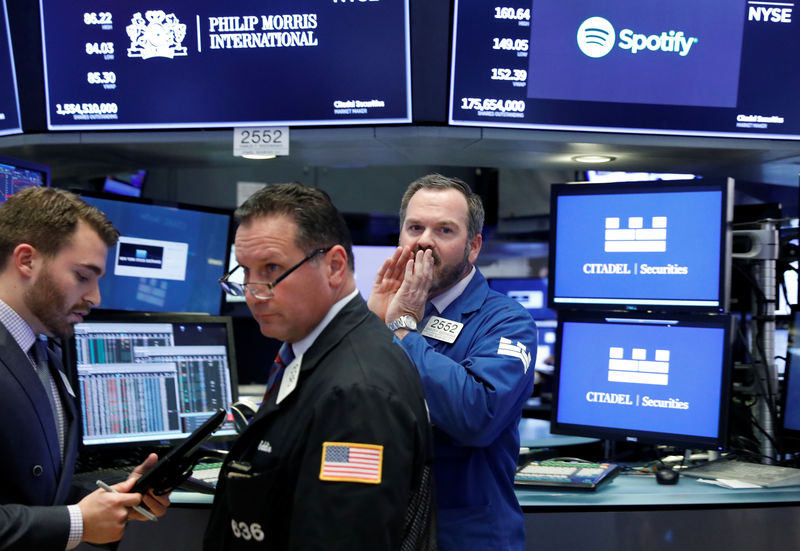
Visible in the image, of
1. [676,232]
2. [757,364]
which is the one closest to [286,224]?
[676,232]

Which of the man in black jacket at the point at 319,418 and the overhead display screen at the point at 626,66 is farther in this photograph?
the overhead display screen at the point at 626,66

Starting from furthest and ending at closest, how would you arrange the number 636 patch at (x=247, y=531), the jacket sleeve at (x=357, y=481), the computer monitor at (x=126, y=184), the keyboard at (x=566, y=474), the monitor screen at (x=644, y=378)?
the computer monitor at (x=126, y=184)
the monitor screen at (x=644, y=378)
the keyboard at (x=566, y=474)
the number 636 patch at (x=247, y=531)
the jacket sleeve at (x=357, y=481)

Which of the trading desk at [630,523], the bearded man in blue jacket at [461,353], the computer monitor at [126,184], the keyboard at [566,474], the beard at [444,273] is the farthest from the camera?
the computer monitor at [126,184]

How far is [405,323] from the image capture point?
2.03 m

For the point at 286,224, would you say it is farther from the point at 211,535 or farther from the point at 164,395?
the point at 164,395

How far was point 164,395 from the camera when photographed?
103 inches

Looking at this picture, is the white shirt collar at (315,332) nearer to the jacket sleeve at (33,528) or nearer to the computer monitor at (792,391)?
the jacket sleeve at (33,528)

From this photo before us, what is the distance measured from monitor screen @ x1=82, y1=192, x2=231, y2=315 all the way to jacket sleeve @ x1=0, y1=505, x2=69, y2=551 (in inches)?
45.8

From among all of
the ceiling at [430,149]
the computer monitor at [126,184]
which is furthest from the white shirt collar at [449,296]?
the computer monitor at [126,184]

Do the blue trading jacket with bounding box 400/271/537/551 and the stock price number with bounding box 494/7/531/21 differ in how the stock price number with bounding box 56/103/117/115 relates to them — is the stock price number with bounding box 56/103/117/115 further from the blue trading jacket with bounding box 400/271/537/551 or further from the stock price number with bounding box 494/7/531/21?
the blue trading jacket with bounding box 400/271/537/551

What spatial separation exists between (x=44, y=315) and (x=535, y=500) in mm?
1395

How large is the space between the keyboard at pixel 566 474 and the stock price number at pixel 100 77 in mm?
2015

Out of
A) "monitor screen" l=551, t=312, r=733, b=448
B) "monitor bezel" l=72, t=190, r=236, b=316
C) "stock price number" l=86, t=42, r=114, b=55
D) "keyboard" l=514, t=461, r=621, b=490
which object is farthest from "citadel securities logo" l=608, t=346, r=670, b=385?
"stock price number" l=86, t=42, r=114, b=55

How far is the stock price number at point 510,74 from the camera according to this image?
281 cm
